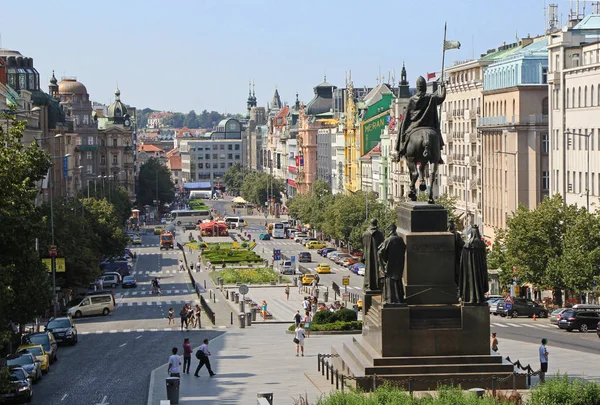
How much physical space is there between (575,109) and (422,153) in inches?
2161

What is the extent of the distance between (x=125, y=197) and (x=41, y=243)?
9880 cm

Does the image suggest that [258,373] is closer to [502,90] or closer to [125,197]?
[502,90]

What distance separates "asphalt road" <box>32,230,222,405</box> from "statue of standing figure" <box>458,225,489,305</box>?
10.8m

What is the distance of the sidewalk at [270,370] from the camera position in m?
40.8

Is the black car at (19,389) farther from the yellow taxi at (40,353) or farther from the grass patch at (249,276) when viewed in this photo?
the grass patch at (249,276)

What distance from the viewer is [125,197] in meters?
182

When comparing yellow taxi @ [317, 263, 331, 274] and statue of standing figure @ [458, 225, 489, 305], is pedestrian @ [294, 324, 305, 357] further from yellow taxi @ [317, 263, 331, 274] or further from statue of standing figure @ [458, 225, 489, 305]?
yellow taxi @ [317, 263, 331, 274]

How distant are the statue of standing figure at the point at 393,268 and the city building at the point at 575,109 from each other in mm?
50378

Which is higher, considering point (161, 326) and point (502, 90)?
point (502, 90)

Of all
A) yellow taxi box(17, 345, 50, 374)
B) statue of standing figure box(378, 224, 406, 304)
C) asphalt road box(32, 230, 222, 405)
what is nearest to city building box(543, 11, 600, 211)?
asphalt road box(32, 230, 222, 405)

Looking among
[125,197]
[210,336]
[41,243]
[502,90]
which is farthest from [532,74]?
[125,197]

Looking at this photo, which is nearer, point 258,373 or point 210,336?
point 258,373

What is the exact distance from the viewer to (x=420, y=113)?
3934cm

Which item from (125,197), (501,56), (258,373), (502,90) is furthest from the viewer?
(125,197)
